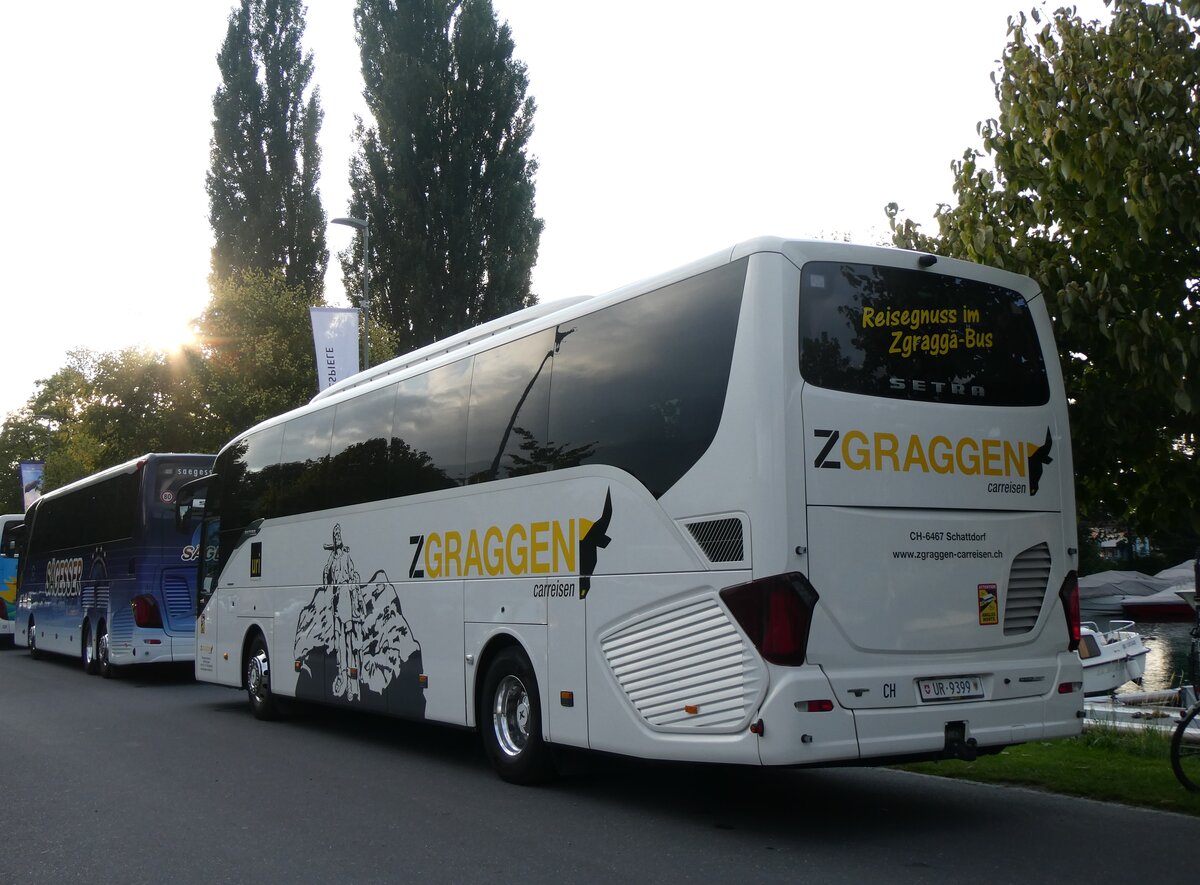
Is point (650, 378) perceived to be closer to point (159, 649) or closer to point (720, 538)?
point (720, 538)

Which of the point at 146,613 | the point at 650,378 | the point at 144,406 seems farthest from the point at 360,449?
the point at 144,406

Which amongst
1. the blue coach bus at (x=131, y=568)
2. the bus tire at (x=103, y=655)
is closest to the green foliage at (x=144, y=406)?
the blue coach bus at (x=131, y=568)

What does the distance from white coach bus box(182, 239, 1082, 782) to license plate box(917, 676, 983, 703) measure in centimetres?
2

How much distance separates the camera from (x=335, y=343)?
25.1 m

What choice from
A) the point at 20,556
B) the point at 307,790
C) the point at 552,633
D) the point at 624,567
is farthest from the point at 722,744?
the point at 20,556

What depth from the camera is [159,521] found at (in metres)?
20.6

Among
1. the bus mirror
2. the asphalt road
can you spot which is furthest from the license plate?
the bus mirror

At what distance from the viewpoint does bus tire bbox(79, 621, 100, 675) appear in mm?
23156

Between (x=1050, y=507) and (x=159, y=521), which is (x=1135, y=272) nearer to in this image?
(x=1050, y=507)

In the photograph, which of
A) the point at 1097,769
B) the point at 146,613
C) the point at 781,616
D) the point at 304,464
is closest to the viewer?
the point at 781,616

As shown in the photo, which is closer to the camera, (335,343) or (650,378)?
(650,378)

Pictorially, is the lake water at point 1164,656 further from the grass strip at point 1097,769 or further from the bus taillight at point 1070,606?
the bus taillight at point 1070,606

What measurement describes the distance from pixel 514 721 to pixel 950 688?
12.3 ft

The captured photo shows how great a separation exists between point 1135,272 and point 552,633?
17.7ft
